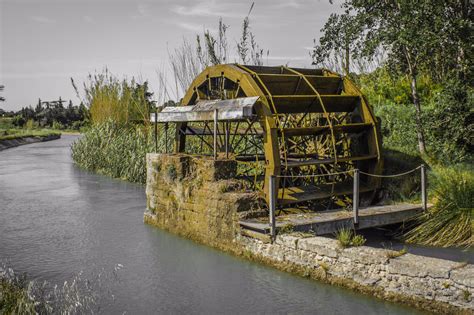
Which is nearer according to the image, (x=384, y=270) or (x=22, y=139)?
(x=384, y=270)

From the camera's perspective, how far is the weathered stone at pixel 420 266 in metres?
5.35

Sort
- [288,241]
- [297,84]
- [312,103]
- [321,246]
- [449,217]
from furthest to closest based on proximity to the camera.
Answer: [297,84] → [312,103] → [449,217] → [288,241] → [321,246]

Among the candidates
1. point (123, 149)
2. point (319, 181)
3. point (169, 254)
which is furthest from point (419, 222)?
point (123, 149)

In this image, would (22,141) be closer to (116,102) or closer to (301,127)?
(116,102)

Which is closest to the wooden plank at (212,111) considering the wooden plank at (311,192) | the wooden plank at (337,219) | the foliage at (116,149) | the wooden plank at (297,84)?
the wooden plank at (297,84)

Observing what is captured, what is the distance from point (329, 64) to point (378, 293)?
36.9ft

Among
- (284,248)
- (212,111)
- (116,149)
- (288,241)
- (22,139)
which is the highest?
(212,111)

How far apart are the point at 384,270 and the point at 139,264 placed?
11.6 ft

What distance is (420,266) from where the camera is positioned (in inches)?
216

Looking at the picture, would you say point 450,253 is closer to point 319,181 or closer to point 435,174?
point 435,174

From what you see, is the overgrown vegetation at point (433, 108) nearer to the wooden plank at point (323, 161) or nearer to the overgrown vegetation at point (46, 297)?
the wooden plank at point (323, 161)

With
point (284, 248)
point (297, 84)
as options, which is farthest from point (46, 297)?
point (297, 84)

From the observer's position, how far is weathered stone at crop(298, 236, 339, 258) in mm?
6295

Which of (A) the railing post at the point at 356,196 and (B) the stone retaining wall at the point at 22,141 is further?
(B) the stone retaining wall at the point at 22,141
